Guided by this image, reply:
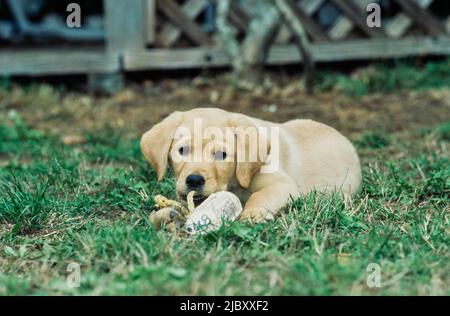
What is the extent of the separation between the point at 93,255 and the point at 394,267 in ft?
4.40

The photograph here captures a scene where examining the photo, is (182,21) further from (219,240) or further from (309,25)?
(219,240)

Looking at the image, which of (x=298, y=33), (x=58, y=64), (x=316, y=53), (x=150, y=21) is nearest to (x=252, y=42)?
(x=298, y=33)

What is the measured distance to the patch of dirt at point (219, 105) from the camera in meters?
6.99

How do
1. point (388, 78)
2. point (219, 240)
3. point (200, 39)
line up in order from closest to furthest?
point (219, 240) → point (388, 78) → point (200, 39)

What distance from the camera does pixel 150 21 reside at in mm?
8336

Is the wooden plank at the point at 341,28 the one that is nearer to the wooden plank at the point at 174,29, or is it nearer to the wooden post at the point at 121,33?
the wooden plank at the point at 174,29

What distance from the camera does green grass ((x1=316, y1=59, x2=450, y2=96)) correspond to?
8078 millimetres

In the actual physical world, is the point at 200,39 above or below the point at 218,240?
above

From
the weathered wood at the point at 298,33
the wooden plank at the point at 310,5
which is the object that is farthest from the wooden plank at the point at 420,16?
the weathered wood at the point at 298,33

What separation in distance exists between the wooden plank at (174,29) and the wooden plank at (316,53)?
0.68ft

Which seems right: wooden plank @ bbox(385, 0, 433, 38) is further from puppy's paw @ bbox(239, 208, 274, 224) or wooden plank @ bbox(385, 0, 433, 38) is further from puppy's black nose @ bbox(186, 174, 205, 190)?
puppy's black nose @ bbox(186, 174, 205, 190)

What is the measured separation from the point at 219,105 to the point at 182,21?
162cm

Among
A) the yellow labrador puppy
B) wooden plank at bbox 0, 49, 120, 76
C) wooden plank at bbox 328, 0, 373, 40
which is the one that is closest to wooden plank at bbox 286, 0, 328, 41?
wooden plank at bbox 328, 0, 373, 40

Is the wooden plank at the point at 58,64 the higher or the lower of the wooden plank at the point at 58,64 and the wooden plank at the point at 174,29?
the lower
